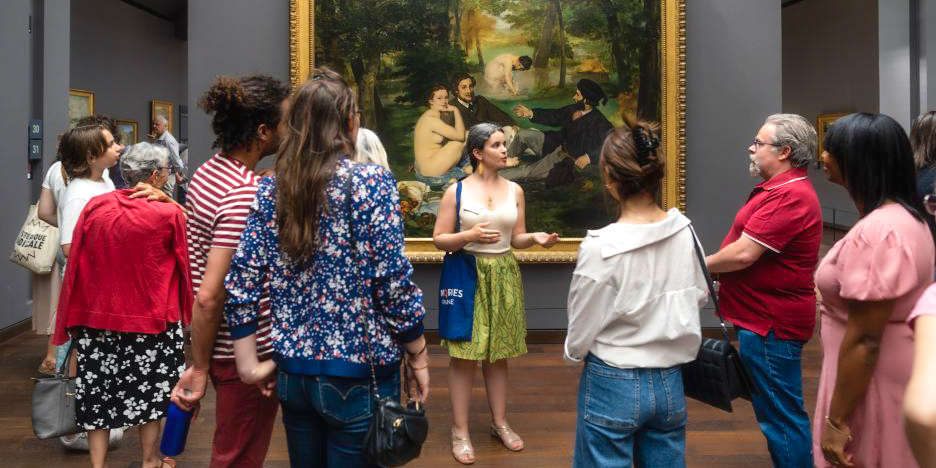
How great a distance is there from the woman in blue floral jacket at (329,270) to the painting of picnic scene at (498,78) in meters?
5.31

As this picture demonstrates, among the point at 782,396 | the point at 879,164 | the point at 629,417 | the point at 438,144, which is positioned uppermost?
the point at 438,144

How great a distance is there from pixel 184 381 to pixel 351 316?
2.82 feet

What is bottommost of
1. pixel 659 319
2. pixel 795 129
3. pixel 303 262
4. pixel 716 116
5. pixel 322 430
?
pixel 322 430

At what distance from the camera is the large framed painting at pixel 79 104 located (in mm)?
15698

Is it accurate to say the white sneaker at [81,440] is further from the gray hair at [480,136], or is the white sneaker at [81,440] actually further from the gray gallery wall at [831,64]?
the gray gallery wall at [831,64]

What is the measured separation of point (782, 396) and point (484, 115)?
4.62 m

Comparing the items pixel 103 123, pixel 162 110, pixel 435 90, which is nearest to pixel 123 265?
pixel 103 123

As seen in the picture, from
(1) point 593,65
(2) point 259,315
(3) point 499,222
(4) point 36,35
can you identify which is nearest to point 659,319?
(2) point 259,315

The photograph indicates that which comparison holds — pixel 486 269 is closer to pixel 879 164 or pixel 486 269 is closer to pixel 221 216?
pixel 221 216

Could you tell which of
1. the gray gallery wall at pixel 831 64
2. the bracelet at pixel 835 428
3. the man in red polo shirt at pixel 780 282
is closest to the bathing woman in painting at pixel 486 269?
the man in red polo shirt at pixel 780 282

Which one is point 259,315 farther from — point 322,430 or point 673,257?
point 673,257

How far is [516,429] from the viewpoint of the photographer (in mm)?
5668

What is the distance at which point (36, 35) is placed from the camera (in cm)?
920

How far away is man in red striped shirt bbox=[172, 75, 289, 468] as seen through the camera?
2947 mm
